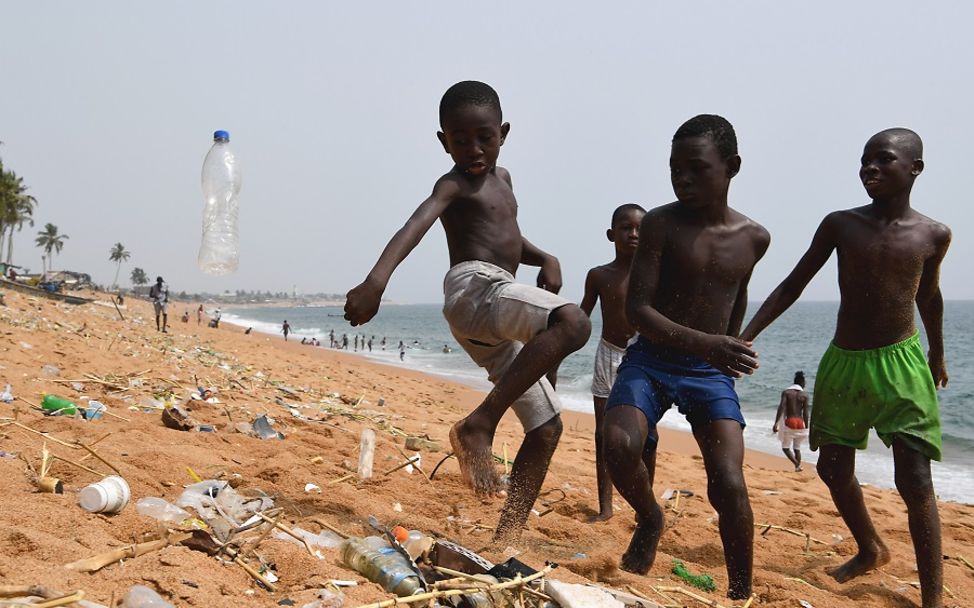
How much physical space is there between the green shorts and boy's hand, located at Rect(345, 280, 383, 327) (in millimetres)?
2295

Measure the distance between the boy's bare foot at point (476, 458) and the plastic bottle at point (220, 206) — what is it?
4392mm

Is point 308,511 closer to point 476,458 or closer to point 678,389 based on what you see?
point 476,458

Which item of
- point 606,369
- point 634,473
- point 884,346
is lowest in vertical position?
point 634,473

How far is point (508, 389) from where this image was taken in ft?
9.32

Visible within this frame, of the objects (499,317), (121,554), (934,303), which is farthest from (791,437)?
(121,554)

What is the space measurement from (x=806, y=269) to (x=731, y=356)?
1.28 metres

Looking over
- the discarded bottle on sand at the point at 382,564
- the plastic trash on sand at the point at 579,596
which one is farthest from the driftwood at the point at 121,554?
the plastic trash on sand at the point at 579,596

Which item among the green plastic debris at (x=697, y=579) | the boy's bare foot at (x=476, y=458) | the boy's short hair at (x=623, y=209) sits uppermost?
the boy's short hair at (x=623, y=209)

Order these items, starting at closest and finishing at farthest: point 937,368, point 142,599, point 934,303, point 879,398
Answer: point 142,599
point 879,398
point 934,303
point 937,368

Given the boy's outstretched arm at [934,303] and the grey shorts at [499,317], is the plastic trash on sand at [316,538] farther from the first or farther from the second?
the boy's outstretched arm at [934,303]

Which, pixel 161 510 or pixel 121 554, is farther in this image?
pixel 161 510

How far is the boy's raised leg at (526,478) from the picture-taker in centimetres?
305

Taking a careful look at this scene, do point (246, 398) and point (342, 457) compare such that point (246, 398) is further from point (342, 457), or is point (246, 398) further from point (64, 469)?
point (64, 469)

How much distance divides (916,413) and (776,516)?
213 centimetres
